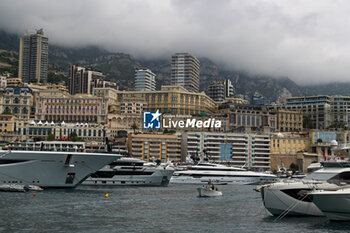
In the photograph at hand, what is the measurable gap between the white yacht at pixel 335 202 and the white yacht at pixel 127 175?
5694 cm

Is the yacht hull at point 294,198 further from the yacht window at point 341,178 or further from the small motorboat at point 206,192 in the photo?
the small motorboat at point 206,192

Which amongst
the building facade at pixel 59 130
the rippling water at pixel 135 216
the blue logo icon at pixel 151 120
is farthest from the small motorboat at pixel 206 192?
the blue logo icon at pixel 151 120

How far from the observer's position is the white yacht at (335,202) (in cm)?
4010

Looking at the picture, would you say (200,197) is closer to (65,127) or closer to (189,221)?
(189,221)

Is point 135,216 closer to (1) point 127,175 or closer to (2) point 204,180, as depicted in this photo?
(1) point 127,175

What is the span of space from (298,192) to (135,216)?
52.3 ft

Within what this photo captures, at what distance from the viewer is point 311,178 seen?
4978 cm

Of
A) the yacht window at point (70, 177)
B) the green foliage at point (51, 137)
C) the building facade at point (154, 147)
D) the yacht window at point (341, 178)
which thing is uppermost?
the green foliage at point (51, 137)

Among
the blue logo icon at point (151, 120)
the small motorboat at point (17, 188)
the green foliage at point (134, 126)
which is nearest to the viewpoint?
the small motorboat at point (17, 188)

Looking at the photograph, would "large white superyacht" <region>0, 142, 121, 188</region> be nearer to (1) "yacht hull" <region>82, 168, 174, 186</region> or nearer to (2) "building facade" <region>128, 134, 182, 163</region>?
(1) "yacht hull" <region>82, 168, 174, 186</region>

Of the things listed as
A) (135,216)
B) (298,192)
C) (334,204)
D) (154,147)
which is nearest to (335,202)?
(334,204)

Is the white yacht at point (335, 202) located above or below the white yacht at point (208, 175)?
Answer: above

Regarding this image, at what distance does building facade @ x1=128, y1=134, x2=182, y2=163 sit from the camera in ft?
544

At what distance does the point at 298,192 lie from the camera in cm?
4556
